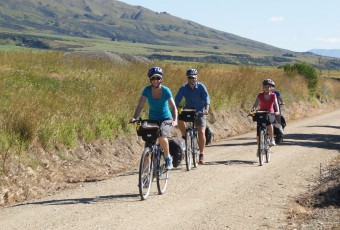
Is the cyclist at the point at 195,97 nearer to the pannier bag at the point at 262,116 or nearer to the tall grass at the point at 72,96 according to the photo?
the pannier bag at the point at 262,116

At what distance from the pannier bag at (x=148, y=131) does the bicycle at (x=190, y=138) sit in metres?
2.95

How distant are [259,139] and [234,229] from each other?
6512mm

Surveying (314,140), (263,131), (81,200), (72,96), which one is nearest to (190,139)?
(263,131)

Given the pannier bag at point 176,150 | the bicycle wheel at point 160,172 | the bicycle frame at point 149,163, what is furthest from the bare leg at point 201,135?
the bicycle frame at point 149,163

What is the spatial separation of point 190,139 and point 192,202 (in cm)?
373

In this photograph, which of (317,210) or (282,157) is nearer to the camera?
(317,210)

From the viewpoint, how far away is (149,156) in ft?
32.8

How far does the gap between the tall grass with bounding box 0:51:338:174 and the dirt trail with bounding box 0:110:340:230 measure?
1709mm

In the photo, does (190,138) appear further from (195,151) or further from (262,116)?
(262,116)

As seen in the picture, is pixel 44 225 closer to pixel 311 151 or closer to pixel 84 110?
pixel 84 110

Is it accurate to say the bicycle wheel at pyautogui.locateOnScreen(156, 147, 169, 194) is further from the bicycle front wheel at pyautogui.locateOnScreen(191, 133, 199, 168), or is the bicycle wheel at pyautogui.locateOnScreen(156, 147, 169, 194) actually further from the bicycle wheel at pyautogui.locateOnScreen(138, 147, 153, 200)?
the bicycle front wheel at pyautogui.locateOnScreen(191, 133, 199, 168)

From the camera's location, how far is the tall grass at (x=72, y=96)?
11758 millimetres

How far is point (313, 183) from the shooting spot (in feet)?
39.7

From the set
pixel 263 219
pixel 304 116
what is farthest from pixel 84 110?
pixel 304 116
